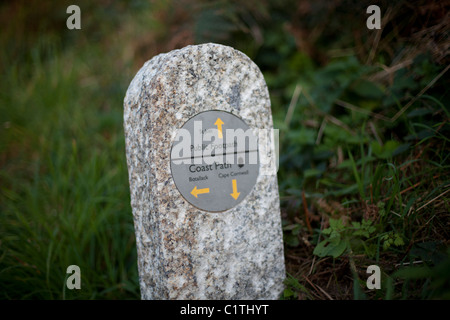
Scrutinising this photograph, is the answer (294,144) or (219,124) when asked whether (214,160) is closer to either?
(219,124)

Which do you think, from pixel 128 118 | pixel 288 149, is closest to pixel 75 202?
pixel 128 118

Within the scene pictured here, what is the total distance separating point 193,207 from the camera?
57.2 inches

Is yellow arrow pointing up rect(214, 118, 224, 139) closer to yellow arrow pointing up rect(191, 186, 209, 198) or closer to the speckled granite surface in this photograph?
the speckled granite surface

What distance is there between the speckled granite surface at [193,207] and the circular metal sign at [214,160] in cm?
3

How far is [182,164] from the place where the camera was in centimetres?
143

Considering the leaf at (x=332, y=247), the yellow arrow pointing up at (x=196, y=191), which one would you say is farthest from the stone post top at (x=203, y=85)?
the leaf at (x=332, y=247)

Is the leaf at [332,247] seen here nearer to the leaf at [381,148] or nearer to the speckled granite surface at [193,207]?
the speckled granite surface at [193,207]

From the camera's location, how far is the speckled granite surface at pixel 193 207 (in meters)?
1.40

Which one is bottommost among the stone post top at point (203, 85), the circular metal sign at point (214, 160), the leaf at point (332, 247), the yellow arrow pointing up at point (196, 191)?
the leaf at point (332, 247)

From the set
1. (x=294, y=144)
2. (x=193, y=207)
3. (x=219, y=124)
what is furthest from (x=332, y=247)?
(x=294, y=144)

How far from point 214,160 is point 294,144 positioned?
3.55 ft

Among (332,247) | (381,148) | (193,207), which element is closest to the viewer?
(193,207)

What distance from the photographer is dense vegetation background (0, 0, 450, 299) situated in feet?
5.39

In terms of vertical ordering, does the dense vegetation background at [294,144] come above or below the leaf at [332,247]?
above
